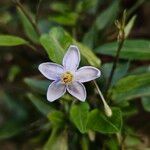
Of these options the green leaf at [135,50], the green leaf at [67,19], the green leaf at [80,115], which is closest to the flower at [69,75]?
the green leaf at [80,115]

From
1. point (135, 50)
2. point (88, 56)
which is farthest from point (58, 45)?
point (135, 50)

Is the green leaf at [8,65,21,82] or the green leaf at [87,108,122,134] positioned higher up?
the green leaf at [87,108,122,134]

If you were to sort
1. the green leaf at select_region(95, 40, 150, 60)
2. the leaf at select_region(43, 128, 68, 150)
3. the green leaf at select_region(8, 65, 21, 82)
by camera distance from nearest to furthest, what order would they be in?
the green leaf at select_region(95, 40, 150, 60)
the leaf at select_region(43, 128, 68, 150)
the green leaf at select_region(8, 65, 21, 82)

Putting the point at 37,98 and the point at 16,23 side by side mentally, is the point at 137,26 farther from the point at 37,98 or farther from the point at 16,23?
the point at 37,98

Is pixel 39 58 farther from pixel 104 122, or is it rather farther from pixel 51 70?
pixel 51 70

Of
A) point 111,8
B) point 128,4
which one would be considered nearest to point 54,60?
point 111,8

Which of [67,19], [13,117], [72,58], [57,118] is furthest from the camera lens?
[13,117]

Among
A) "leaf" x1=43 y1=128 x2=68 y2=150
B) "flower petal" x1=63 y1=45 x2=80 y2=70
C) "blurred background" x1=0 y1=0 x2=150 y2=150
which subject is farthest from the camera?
"blurred background" x1=0 y1=0 x2=150 y2=150

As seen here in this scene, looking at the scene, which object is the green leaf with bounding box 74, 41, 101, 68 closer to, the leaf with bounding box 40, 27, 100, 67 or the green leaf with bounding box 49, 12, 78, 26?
the leaf with bounding box 40, 27, 100, 67

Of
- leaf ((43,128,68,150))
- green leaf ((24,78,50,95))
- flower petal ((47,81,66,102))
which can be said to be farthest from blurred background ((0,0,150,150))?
flower petal ((47,81,66,102))
